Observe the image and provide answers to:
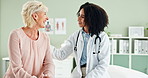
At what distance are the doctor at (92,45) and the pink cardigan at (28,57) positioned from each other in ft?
1.40

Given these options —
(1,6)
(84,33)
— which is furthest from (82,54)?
(1,6)

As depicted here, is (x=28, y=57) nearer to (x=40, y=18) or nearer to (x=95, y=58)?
(x=40, y=18)

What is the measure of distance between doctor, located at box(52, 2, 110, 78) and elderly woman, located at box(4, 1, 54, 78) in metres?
0.43

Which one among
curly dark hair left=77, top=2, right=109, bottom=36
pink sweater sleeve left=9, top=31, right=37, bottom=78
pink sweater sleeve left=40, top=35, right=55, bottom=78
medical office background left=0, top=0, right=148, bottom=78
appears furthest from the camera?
medical office background left=0, top=0, right=148, bottom=78

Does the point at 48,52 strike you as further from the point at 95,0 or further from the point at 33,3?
the point at 95,0

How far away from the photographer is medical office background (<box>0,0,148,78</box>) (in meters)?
4.69

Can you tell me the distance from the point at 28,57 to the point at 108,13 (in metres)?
3.42

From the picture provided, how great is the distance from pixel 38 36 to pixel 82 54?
540mm

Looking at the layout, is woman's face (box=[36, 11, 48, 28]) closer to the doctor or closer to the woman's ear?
the woman's ear

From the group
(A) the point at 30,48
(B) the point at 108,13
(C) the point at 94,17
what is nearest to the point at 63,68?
(B) the point at 108,13

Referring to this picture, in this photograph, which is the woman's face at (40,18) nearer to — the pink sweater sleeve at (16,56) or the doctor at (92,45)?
the pink sweater sleeve at (16,56)

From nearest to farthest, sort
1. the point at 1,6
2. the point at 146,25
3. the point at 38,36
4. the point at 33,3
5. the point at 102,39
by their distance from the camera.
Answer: the point at 33,3, the point at 38,36, the point at 102,39, the point at 146,25, the point at 1,6

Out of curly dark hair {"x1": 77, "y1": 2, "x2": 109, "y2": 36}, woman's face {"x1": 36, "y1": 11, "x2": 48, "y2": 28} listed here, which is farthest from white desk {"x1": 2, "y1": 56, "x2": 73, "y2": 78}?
woman's face {"x1": 36, "y1": 11, "x2": 48, "y2": 28}

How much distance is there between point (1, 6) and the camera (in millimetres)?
5066
